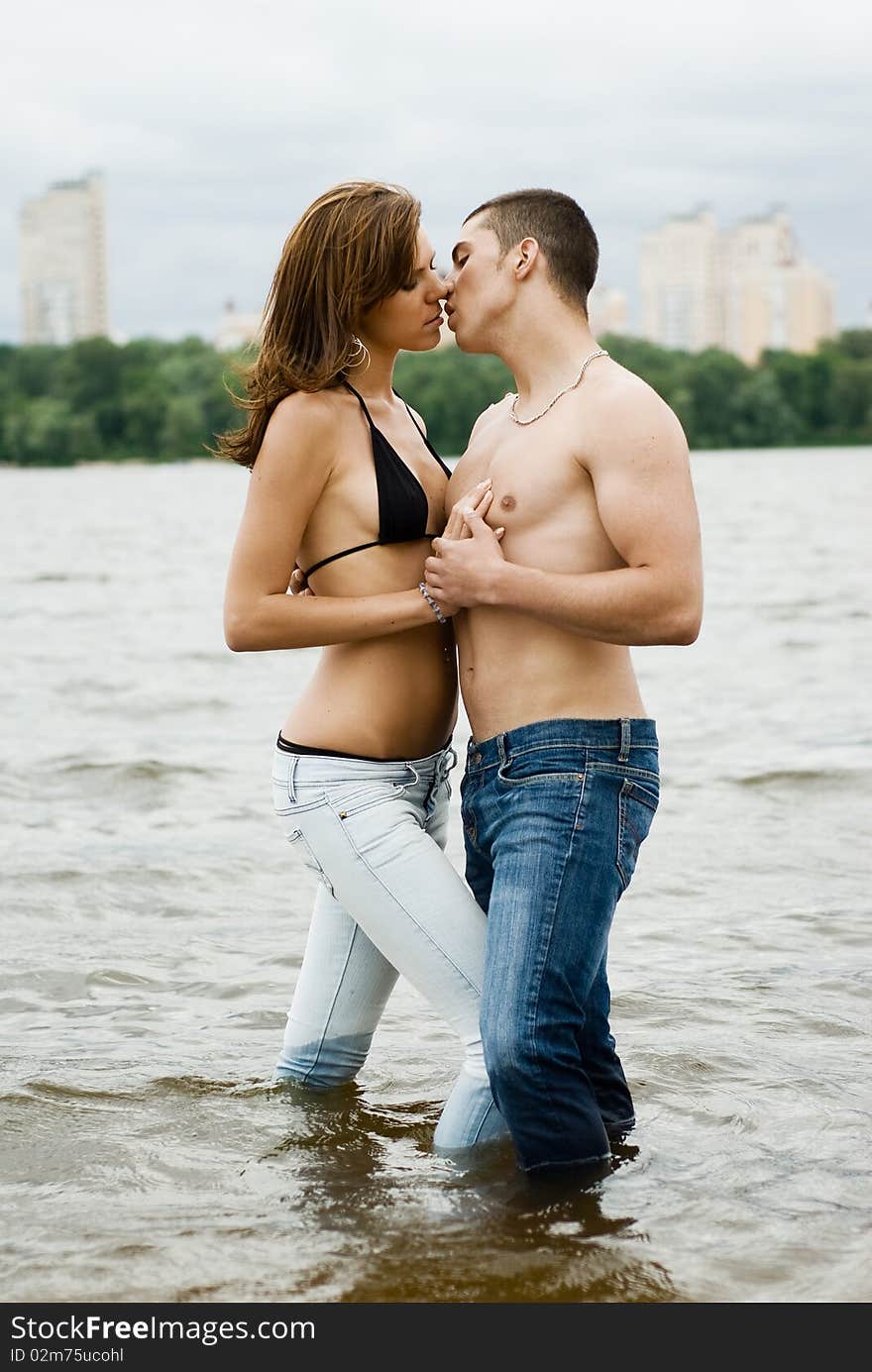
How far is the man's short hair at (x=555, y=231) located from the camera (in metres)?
4.50

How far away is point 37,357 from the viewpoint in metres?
134

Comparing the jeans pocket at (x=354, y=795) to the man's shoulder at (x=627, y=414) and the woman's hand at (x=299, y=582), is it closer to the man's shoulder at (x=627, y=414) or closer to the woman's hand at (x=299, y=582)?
the woman's hand at (x=299, y=582)

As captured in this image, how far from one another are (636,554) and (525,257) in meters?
0.90

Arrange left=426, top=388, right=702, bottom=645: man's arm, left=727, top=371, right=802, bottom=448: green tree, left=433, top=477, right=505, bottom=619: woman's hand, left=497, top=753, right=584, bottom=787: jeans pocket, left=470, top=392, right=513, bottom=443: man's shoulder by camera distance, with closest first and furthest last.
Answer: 1. left=426, top=388, right=702, bottom=645: man's arm
2. left=497, top=753, right=584, bottom=787: jeans pocket
3. left=433, top=477, right=505, bottom=619: woman's hand
4. left=470, top=392, right=513, bottom=443: man's shoulder
5. left=727, top=371, right=802, bottom=448: green tree

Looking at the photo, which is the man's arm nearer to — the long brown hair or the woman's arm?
the woman's arm

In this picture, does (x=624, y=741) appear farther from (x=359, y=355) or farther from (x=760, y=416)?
(x=760, y=416)

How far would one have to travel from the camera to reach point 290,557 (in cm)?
445

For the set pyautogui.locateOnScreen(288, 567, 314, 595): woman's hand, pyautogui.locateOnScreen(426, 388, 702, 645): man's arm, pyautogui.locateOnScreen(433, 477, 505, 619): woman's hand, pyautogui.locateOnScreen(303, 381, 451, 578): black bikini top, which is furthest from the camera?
pyautogui.locateOnScreen(288, 567, 314, 595): woman's hand

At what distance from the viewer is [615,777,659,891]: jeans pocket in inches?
171

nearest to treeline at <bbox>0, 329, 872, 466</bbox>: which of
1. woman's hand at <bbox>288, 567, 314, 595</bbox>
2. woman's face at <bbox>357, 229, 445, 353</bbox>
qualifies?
woman's hand at <bbox>288, 567, 314, 595</bbox>

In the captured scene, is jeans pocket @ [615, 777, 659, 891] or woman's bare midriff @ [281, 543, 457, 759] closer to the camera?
jeans pocket @ [615, 777, 659, 891]

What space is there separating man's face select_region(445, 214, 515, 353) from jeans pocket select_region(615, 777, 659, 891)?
124 centimetres

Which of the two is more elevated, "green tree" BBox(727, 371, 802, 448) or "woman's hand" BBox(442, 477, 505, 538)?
"green tree" BBox(727, 371, 802, 448)

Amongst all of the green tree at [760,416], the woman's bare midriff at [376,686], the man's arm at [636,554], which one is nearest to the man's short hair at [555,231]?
the man's arm at [636,554]
